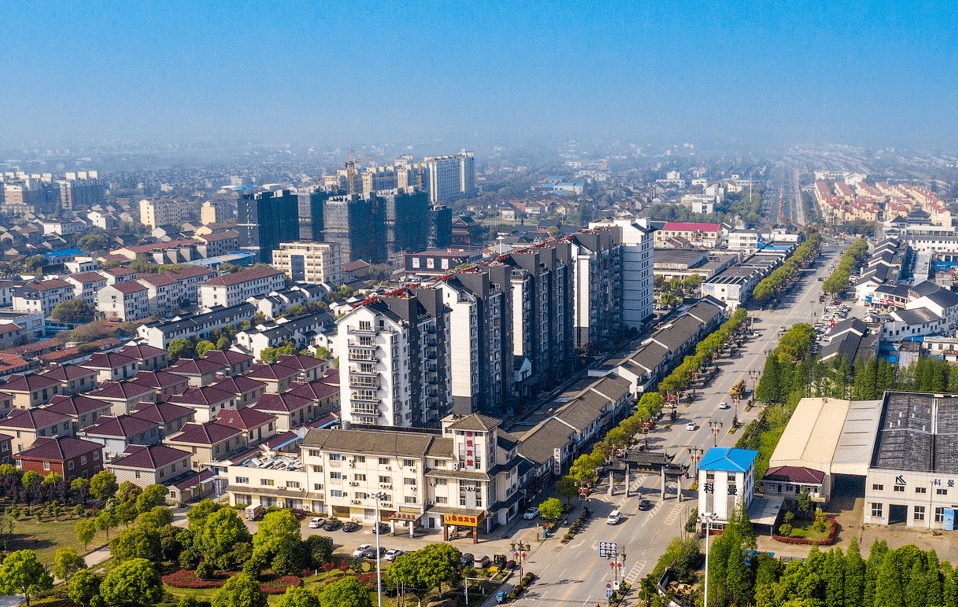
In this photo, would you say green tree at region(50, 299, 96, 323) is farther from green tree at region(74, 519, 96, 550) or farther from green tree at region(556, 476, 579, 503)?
green tree at region(556, 476, 579, 503)

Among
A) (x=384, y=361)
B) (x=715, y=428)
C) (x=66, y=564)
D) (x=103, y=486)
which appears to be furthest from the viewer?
(x=715, y=428)

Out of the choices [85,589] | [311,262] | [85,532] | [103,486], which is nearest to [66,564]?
[85,589]

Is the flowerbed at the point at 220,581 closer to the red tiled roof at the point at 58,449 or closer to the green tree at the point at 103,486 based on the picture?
the green tree at the point at 103,486

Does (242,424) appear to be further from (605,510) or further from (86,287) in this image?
(86,287)

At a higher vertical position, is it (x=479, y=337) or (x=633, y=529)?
(x=479, y=337)

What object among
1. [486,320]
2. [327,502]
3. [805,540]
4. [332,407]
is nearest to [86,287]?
[332,407]

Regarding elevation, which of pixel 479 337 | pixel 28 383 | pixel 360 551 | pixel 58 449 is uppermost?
pixel 479 337

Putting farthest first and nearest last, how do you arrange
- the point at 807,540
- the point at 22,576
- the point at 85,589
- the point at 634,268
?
1. the point at 634,268
2. the point at 807,540
3. the point at 22,576
4. the point at 85,589

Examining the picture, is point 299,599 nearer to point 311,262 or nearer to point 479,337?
point 479,337

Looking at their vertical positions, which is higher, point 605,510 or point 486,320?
point 486,320
